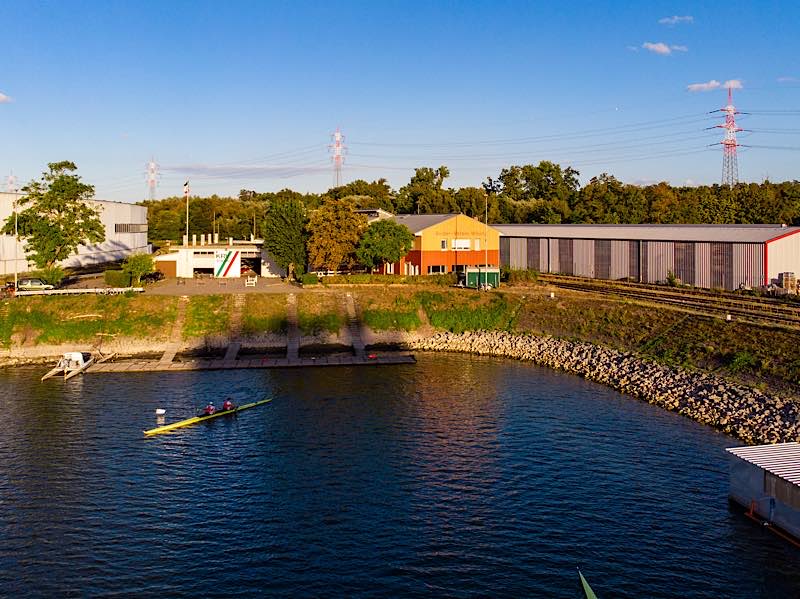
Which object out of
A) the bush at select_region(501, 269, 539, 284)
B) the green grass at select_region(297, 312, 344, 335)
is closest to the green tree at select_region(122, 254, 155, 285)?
the green grass at select_region(297, 312, 344, 335)

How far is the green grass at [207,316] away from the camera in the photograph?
81.6 meters

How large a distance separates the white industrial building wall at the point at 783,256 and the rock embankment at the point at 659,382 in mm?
23345

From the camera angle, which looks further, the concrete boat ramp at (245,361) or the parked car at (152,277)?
the parked car at (152,277)

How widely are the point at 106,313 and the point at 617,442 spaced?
58315 mm

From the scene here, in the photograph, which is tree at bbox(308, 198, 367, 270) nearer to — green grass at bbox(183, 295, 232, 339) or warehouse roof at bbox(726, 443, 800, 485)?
green grass at bbox(183, 295, 232, 339)

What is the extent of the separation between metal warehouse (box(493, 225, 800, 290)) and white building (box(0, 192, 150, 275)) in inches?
2551

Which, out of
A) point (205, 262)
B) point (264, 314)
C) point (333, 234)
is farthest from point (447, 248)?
point (205, 262)

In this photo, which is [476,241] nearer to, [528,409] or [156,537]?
[528,409]

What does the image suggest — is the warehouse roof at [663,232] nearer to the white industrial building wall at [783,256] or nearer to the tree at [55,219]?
the white industrial building wall at [783,256]

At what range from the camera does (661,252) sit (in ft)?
312

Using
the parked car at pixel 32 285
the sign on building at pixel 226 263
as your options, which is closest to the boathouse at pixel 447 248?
the sign on building at pixel 226 263

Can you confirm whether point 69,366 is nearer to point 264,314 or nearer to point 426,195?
point 264,314

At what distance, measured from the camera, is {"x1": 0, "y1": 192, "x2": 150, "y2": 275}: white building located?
104438mm

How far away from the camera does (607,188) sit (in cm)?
15775
